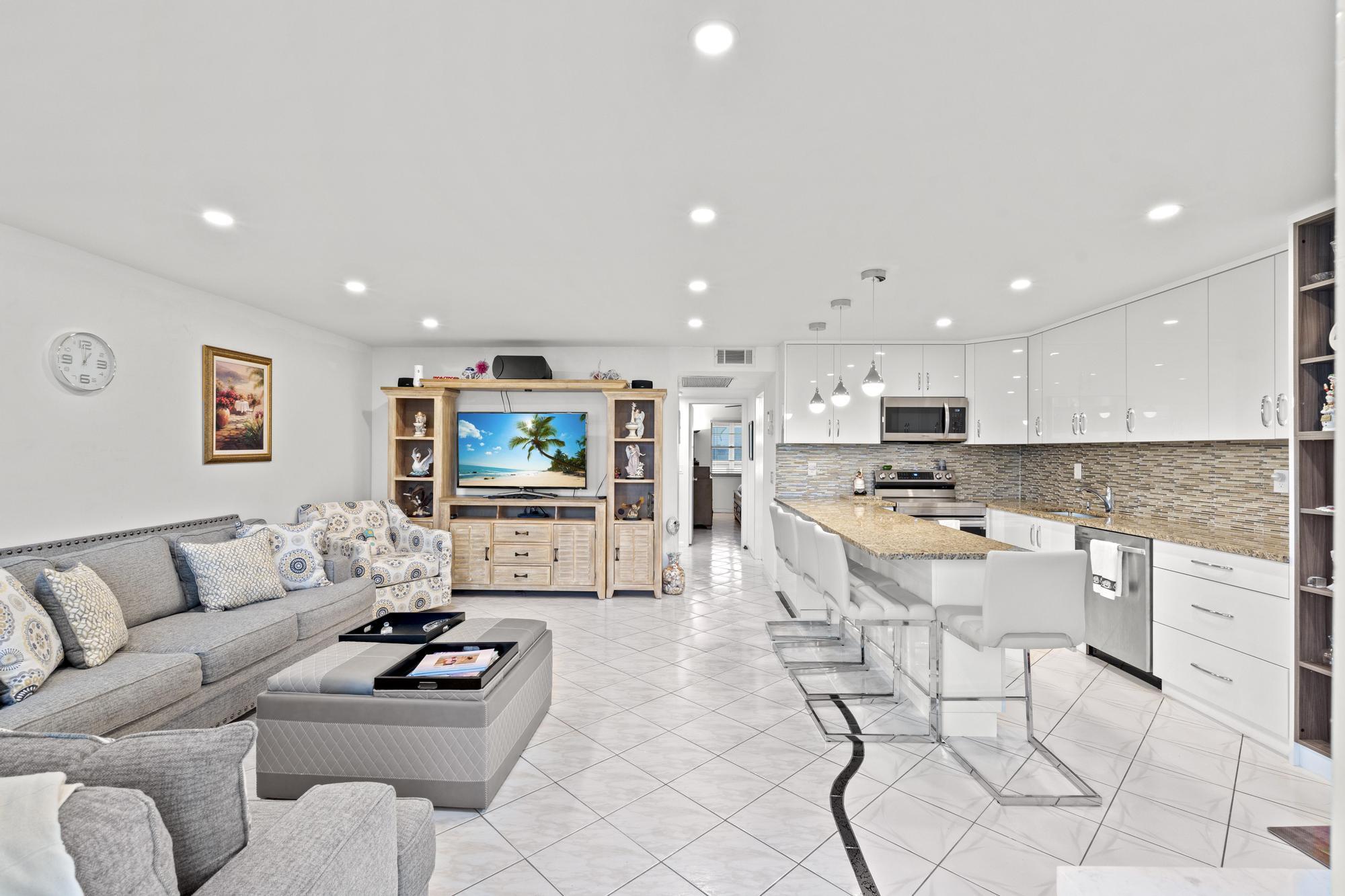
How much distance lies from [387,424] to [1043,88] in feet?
19.2

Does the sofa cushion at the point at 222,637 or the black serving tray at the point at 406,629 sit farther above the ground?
the black serving tray at the point at 406,629

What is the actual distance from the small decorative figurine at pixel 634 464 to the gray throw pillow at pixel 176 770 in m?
4.78

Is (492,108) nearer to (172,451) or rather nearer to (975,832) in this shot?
(975,832)

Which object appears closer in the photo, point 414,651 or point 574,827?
point 574,827

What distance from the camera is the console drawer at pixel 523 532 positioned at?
546 cm

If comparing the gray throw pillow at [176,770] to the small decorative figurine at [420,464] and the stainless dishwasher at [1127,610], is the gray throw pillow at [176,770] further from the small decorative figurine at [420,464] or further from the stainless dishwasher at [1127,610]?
the small decorative figurine at [420,464]

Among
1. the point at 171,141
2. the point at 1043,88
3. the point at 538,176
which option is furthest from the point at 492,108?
the point at 1043,88

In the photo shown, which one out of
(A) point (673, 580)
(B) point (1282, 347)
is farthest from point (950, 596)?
(A) point (673, 580)

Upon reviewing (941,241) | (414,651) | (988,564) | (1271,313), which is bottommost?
(414,651)

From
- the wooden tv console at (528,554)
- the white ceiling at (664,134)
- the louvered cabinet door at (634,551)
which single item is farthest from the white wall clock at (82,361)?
the louvered cabinet door at (634,551)

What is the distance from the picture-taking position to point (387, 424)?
19.7 ft

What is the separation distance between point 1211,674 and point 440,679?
11.7 ft

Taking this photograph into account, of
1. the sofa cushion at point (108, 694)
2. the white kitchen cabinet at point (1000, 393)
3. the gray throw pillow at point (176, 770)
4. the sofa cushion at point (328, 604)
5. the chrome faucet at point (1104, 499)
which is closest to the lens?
the gray throw pillow at point (176, 770)

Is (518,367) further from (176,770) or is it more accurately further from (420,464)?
(176,770)
